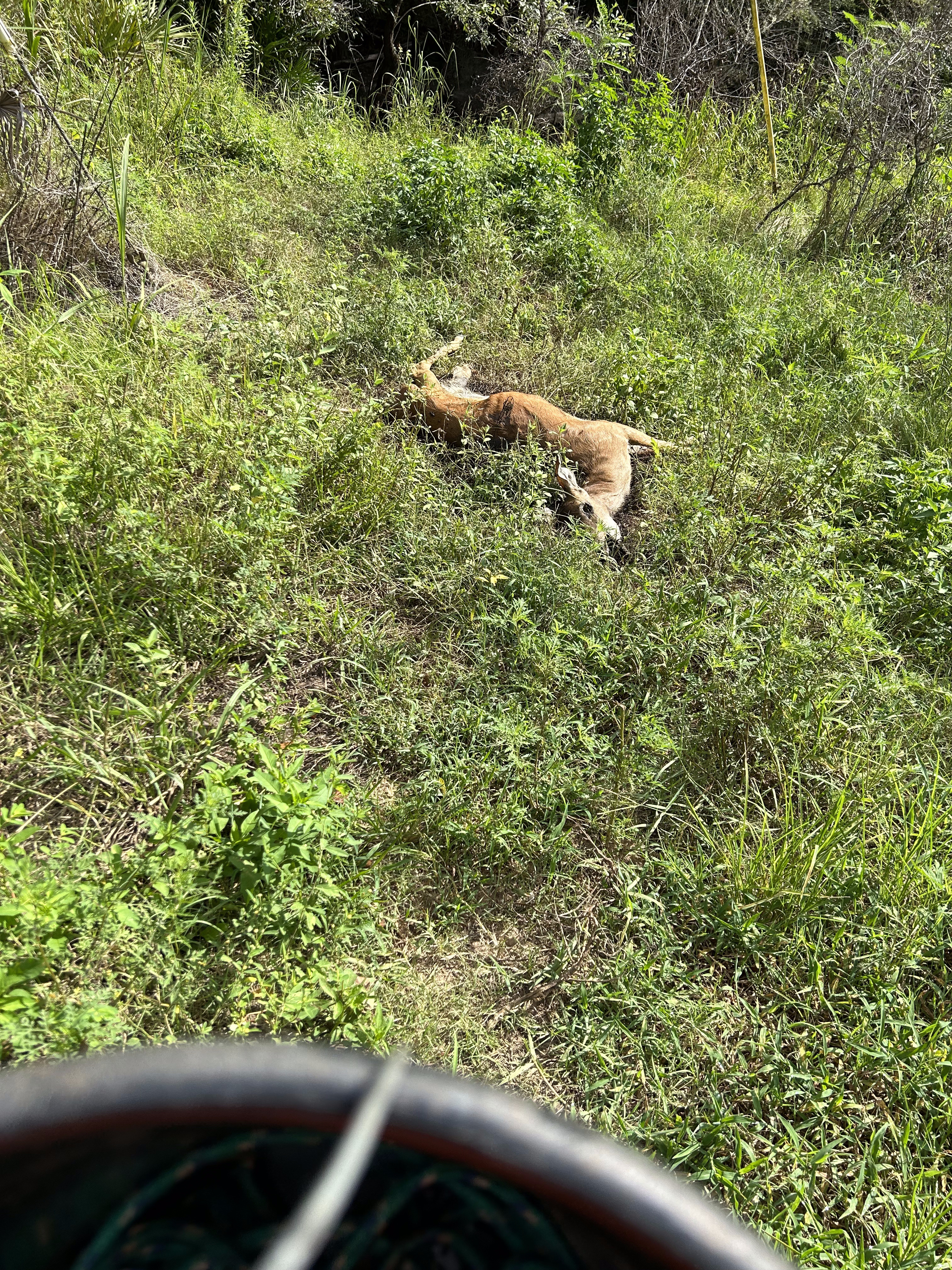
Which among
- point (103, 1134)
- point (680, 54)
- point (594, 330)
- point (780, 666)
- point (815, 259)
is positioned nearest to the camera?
point (103, 1134)

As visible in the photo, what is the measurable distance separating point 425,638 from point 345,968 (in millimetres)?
1159

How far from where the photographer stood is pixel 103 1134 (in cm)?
50

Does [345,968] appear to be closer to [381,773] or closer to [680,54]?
[381,773]

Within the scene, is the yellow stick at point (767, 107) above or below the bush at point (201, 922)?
above

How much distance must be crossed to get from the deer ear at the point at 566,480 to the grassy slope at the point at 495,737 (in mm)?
66

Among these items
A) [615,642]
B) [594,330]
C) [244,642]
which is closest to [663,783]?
[615,642]

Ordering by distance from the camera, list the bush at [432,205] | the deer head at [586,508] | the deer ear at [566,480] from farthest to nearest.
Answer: the bush at [432,205] → the deer ear at [566,480] → the deer head at [586,508]

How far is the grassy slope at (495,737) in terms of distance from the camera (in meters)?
1.81

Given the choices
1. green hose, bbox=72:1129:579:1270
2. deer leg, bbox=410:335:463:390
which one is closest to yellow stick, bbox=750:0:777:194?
deer leg, bbox=410:335:463:390

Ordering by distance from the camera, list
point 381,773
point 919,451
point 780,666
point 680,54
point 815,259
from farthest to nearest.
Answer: point 680,54
point 815,259
point 919,451
point 780,666
point 381,773

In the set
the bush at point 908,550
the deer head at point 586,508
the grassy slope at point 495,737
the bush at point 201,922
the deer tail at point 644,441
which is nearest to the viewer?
the bush at point 201,922

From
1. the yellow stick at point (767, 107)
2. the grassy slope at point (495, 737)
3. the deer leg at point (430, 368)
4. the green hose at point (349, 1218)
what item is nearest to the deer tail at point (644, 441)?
the grassy slope at point (495, 737)

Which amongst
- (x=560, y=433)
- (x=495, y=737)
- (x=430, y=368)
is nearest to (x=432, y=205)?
(x=430, y=368)

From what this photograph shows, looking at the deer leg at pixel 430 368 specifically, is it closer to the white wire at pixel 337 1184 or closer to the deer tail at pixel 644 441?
the deer tail at pixel 644 441
